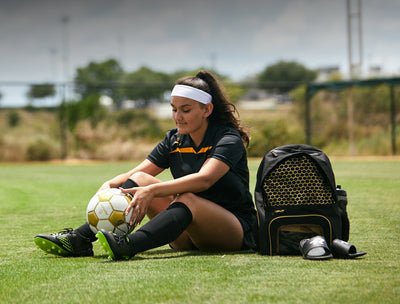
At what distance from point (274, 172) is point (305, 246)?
555mm

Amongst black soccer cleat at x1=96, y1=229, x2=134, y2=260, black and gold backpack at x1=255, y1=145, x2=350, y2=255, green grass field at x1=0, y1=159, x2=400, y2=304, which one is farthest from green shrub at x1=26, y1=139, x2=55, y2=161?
black and gold backpack at x1=255, y1=145, x2=350, y2=255

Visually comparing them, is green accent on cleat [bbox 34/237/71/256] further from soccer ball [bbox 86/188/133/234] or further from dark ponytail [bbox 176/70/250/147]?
dark ponytail [bbox 176/70/250/147]

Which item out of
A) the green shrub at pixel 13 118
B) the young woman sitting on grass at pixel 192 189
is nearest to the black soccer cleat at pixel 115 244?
the young woman sitting on grass at pixel 192 189

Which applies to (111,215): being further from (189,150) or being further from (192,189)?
(189,150)

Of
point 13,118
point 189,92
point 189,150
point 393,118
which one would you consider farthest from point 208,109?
point 13,118

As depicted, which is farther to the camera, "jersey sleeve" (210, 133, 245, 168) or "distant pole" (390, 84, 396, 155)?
"distant pole" (390, 84, 396, 155)

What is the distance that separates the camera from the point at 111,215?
3908mm

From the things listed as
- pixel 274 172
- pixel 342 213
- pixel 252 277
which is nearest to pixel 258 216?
pixel 274 172

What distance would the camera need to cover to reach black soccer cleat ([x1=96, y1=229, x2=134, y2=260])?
3.54 metres

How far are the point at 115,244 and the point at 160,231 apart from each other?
0.31 m

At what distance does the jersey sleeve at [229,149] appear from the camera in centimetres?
391

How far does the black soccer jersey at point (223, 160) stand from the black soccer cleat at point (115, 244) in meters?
0.75

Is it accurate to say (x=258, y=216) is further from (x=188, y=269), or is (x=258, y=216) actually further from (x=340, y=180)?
(x=340, y=180)

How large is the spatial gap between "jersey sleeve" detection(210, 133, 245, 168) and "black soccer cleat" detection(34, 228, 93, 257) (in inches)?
46.1
